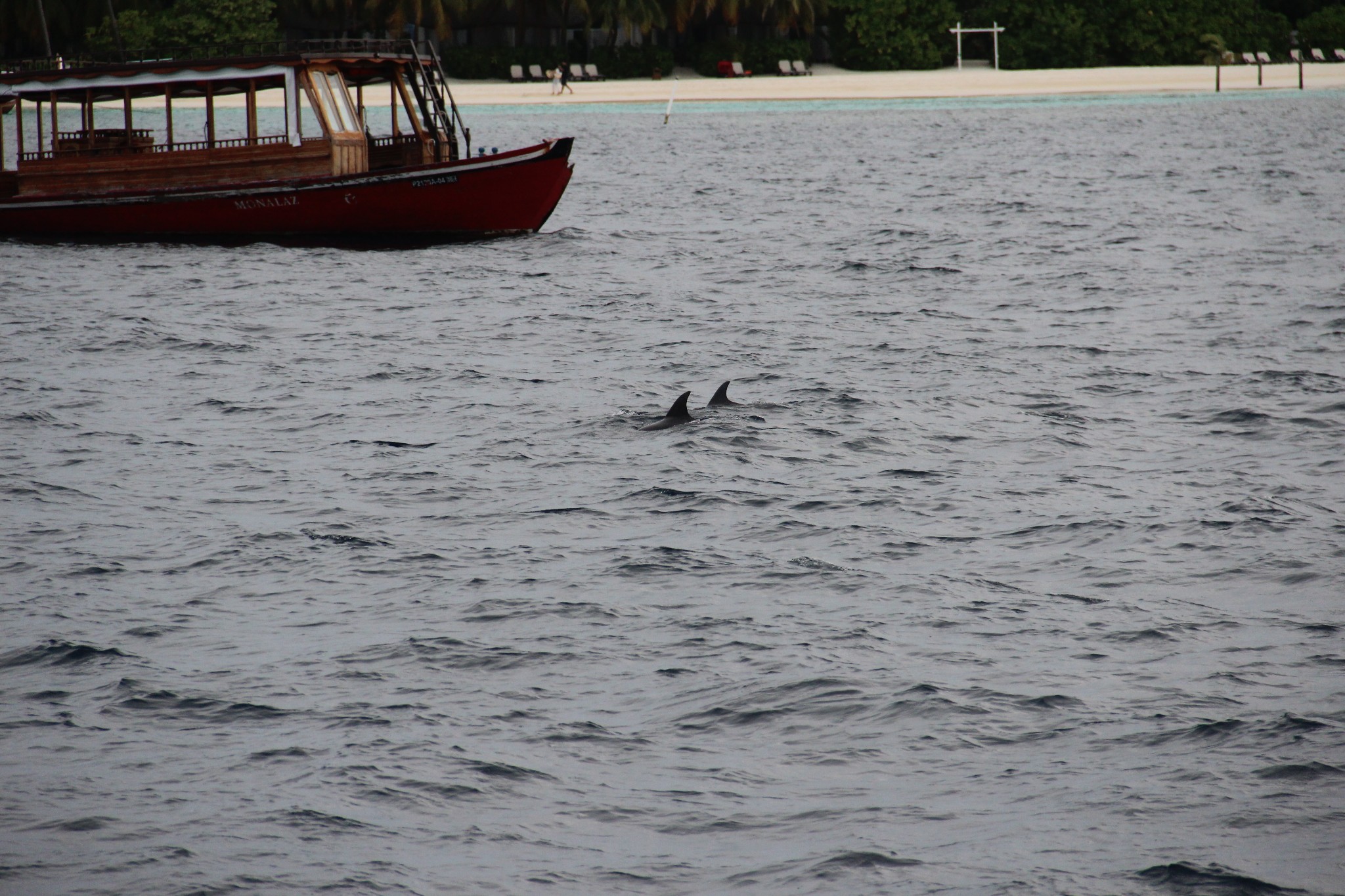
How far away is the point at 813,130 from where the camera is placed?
71688mm

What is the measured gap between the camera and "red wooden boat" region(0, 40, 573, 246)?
28922mm

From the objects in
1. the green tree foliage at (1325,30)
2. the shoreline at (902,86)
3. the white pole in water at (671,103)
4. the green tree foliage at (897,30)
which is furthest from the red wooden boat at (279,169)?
the green tree foliage at (1325,30)

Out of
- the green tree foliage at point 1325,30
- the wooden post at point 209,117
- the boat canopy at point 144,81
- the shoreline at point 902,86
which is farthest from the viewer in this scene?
the green tree foliage at point 1325,30

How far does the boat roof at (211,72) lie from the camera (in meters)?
29.1

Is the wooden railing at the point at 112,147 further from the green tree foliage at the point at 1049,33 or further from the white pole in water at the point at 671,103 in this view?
the green tree foliage at the point at 1049,33

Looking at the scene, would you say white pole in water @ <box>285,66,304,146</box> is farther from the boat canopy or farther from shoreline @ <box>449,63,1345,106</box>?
shoreline @ <box>449,63,1345,106</box>

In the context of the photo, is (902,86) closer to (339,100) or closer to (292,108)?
(339,100)

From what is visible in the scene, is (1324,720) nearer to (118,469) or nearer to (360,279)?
(118,469)

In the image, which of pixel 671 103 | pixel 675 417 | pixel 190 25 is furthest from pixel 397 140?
pixel 190 25

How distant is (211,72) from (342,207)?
Result: 361cm

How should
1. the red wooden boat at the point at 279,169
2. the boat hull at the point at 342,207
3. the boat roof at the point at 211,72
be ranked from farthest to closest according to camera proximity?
the boat roof at the point at 211,72 < the red wooden boat at the point at 279,169 < the boat hull at the point at 342,207

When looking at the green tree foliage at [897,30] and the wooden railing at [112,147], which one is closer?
A: the wooden railing at [112,147]

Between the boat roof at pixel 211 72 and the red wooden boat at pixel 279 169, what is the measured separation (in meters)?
0.03

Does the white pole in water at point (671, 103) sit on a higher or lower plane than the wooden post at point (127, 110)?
higher
